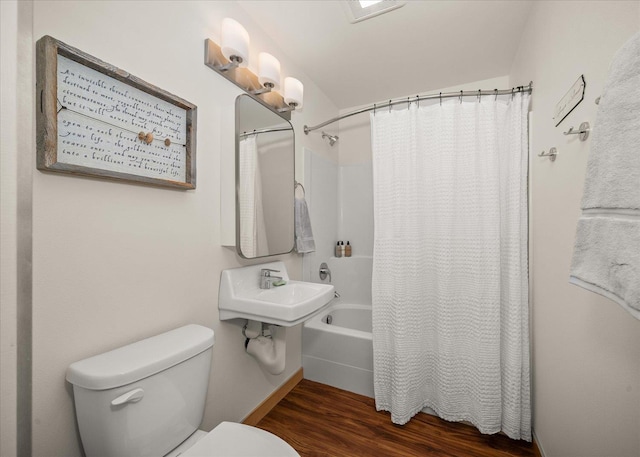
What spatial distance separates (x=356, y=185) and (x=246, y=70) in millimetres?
1614

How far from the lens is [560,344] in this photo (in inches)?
46.7

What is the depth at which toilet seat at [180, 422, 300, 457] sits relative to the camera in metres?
0.90

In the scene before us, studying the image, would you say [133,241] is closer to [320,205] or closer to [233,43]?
[233,43]

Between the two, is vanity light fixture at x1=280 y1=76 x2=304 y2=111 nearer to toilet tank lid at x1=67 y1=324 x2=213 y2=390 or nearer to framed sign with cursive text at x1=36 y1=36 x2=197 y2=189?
framed sign with cursive text at x1=36 y1=36 x2=197 y2=189

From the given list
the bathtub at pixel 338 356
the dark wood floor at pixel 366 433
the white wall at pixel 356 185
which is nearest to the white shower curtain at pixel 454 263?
the dark wood floor at pixel 366 433

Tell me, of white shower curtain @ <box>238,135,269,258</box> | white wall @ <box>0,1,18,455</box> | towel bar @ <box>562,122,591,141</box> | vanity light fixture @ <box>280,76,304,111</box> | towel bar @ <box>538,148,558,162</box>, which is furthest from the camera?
vanity light fixture @ <box>280,76,304,111</box>

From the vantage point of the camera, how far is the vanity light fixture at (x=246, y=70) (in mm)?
1321

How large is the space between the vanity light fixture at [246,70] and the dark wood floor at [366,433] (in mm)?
1955

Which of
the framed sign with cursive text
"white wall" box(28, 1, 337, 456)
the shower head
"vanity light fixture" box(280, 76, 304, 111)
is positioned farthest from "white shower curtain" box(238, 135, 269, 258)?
the shower head

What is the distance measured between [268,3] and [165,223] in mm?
1364

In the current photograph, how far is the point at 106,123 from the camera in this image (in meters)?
0.93

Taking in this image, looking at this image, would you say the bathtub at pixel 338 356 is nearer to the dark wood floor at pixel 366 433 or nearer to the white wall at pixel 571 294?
the dark wood floor at pixel 366 433

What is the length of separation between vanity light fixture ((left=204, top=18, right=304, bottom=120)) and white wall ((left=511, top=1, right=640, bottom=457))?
1.36m

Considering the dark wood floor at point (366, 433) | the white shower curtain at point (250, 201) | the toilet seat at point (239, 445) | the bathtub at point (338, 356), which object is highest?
the white shower curtain at point (250, 201)
